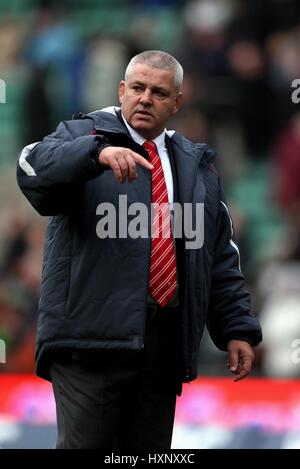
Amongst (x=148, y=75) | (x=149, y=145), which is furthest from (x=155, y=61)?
(x=149, y=145)

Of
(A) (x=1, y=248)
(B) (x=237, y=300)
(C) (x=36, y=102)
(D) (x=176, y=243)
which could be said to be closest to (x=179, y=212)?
(D) (x=176, y=243)

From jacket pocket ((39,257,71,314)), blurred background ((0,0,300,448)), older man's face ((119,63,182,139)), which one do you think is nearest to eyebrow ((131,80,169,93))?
older man's face ((119,63,182,139))

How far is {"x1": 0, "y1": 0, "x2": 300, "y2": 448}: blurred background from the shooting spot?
9.40 meters

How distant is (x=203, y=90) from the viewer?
35.0ft

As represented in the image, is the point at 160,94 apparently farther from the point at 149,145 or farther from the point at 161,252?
the point at 161,252

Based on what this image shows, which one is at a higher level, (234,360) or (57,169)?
(57,169)

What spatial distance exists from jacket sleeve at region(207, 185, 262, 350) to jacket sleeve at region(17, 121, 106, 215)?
0.72 metres

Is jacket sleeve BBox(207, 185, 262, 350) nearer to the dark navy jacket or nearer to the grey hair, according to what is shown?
the dark navy jacket

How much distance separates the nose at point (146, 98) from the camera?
15.8 feet

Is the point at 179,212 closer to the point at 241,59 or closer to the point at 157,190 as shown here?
the point at 157,190

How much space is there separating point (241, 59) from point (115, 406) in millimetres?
6334

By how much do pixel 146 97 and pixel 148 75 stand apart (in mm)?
88

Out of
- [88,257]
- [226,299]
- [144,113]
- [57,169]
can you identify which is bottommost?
[226,299]

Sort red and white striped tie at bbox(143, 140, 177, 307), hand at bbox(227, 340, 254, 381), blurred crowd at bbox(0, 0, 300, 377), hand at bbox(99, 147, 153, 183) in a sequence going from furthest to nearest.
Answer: blurred crowd at bbox(0, 0, 300, 377) → hand at bbox(227, 340, 254, 381) → red and white striped tie at bbox(143, 140, 177, 307) → hand at bbox(99, 147, 153, 183)
